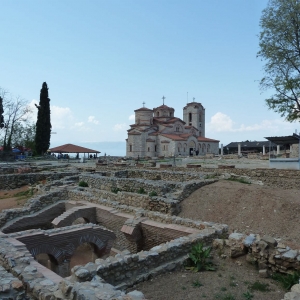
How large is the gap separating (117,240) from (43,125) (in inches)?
1484

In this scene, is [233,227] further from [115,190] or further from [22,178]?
[22,178]

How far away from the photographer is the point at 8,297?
14.9 ft

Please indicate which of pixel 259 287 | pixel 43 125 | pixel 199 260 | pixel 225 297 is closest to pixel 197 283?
pixel 225 297

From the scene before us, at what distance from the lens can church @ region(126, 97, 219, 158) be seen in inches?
2046

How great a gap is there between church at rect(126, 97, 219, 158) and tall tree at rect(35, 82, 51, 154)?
1535cm

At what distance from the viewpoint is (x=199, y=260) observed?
20.4 ft

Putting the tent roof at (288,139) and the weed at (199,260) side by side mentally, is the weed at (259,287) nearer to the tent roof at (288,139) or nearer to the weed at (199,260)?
the weed at (199,260)

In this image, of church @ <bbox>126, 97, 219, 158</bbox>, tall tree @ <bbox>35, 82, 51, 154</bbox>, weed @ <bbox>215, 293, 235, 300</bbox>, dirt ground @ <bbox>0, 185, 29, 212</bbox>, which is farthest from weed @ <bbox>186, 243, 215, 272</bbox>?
church @ <bbox>126, 97, 219, 158</bbox>

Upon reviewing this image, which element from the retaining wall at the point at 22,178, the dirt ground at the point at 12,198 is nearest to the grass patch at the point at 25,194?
the dirt ground at the point at 12,198

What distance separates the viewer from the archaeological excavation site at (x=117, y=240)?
502cm

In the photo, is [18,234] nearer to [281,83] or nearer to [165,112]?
[281,83]

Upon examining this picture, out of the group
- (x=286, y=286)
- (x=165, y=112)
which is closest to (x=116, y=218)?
(x=286, y=286)

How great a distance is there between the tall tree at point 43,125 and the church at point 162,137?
1535 centimetres

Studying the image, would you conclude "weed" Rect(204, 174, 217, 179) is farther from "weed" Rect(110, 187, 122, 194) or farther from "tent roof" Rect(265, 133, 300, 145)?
"tent roof" Rect(265, 133, 300, 145)
